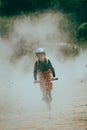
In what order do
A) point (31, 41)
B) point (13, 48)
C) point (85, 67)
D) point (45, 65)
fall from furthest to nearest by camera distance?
point (31, 41) → point (13, 48) → point (85, 67) → point (45, 65)

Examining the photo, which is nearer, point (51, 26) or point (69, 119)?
point (69, 119)

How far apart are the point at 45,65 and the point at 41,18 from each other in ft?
56.9

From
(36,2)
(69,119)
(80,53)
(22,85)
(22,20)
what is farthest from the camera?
(36,2)

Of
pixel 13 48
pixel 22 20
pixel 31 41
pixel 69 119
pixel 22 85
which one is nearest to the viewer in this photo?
pixel 69 119

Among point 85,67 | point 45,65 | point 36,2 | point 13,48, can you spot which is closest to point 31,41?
point 13,48

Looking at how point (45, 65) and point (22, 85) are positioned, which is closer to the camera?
point (45, 65)

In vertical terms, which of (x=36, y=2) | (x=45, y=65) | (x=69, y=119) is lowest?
(x=69, y=119)

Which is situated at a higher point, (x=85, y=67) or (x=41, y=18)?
(x=41, y=18)

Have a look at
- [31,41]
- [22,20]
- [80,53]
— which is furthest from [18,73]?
[22,20]

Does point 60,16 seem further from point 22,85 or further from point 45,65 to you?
point 45,65

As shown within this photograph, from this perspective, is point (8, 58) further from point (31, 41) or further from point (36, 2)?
point (36, 2)

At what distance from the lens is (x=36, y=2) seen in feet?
103

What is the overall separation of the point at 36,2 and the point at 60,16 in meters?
2.46

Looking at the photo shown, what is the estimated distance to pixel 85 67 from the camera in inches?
712
